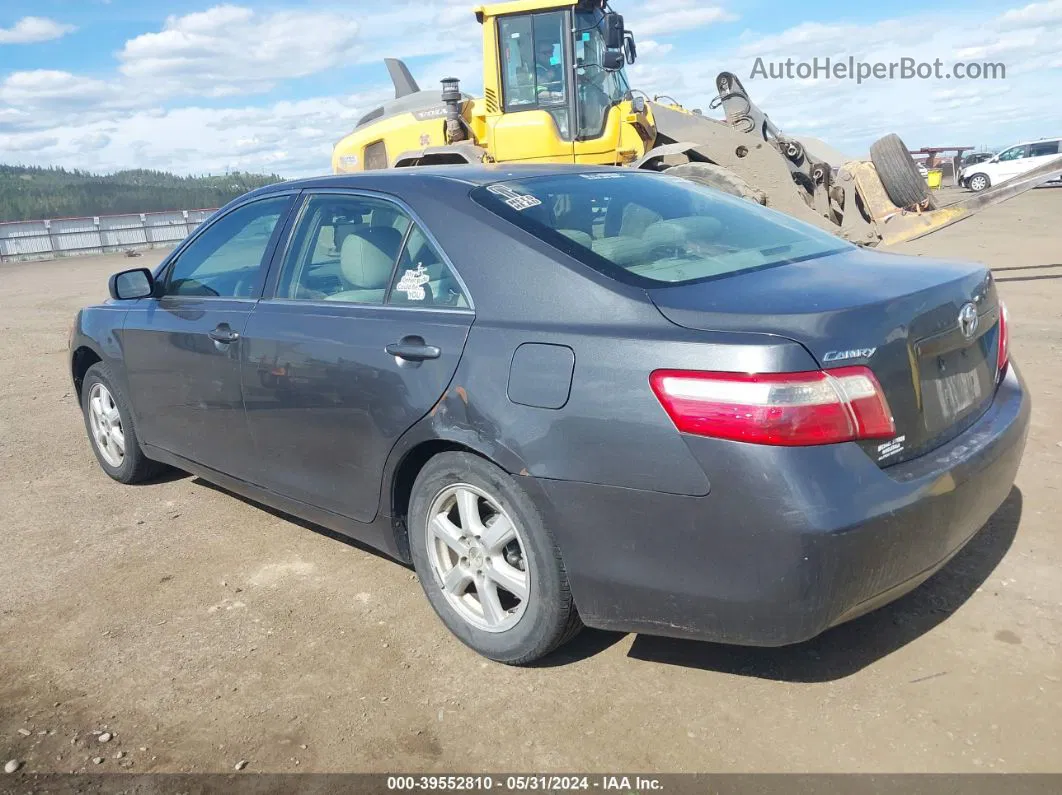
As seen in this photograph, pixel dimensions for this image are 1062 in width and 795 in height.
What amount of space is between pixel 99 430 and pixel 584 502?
3.75 m

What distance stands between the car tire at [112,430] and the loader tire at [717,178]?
564cm

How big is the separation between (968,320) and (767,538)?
109 centimetres

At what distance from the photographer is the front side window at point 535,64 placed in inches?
410

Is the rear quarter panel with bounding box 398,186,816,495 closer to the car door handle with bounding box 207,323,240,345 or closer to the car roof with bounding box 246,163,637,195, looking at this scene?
the car roof with bounding box 246,163,637,195

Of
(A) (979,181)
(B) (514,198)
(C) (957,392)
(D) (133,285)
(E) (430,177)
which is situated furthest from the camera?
(A) (979,181)

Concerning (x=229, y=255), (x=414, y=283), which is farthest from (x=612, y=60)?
(x=414, y=283)

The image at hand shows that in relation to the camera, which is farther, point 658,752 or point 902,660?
point 902,660

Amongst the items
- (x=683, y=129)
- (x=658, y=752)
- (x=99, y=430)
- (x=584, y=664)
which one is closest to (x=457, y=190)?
(x=584, y=664)

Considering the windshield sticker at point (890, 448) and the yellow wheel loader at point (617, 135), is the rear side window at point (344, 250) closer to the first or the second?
the windshield sticker at point (890, 448)

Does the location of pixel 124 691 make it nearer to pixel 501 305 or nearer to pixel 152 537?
pixel 152 537

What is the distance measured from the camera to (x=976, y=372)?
293 centimetres

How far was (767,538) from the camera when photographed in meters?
2.34

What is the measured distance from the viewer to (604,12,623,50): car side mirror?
967cm

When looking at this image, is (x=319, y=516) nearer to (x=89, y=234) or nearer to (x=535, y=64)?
(x=535, y=64)
